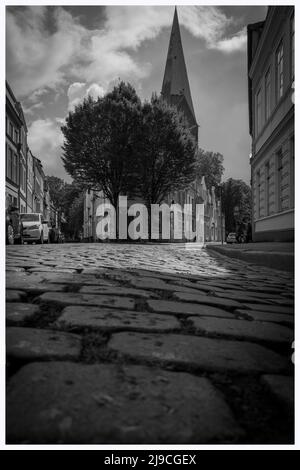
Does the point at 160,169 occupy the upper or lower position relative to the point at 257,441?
upper

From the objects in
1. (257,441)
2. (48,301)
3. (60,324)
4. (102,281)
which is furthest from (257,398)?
(102,281)

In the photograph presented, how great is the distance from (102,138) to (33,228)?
27.0ft

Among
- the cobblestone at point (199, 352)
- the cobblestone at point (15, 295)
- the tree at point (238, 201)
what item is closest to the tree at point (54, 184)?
the cobblestone at point (15, 295)

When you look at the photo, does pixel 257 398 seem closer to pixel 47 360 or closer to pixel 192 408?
pixel 192 408

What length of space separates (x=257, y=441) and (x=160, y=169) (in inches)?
918

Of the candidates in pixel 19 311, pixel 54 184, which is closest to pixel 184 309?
pixel 19 311

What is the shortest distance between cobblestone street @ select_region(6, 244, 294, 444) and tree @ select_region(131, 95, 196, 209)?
21276 millimetres

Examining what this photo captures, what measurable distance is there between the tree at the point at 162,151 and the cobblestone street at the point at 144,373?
69.8 feet

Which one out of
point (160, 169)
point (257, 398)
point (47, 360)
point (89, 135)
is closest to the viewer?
point (257, 398)

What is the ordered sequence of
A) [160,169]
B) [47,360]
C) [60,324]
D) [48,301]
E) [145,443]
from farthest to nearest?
[160,169] < [48,301] < [60,324] < [47,360] < [145,443]

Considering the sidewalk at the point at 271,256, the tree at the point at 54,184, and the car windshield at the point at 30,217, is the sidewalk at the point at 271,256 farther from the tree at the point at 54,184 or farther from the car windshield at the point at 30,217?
the car windshield at the point at 30,217

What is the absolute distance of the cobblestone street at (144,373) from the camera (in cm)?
85

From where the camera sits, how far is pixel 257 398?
1062 mm

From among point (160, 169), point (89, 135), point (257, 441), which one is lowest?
point (257, 441)
